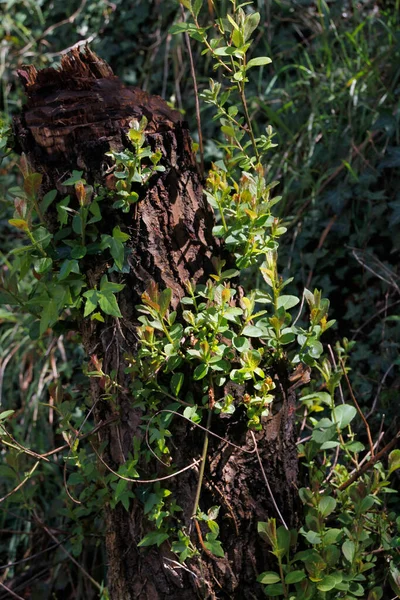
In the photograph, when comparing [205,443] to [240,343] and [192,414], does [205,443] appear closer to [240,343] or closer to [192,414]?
[192,414]

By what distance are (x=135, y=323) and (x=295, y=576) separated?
0.69 meters

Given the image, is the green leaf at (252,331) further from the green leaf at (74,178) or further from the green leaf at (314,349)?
the green leaf at (74,178)

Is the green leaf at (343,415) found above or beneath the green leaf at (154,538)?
above

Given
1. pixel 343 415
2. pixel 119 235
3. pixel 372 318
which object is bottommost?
pixel 372 318

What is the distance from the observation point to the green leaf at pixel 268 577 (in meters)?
1.60

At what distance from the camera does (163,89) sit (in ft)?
13.0

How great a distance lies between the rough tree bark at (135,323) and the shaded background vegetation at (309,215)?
0.43 meters

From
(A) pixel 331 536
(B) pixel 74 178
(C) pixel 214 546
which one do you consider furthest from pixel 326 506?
(B) pixel 74 178

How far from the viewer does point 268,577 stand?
1.60 m

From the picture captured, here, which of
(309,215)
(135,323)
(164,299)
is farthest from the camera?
(309,215)

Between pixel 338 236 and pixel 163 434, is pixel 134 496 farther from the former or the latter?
pixel 338 236

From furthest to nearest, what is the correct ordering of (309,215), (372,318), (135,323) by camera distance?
(309,215), (372,318), (135,323)

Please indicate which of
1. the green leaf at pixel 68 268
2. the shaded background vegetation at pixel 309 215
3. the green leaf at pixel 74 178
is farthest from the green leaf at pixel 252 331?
the shaded background vegetation at pixel 309 215

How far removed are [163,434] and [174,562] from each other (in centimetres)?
31
